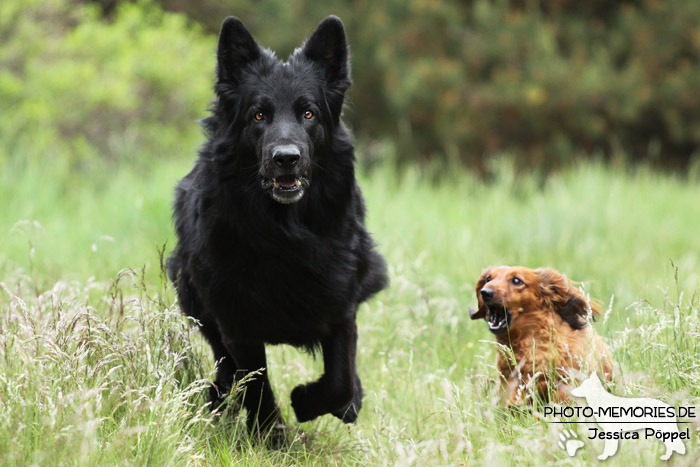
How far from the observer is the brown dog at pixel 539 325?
3.26 metres

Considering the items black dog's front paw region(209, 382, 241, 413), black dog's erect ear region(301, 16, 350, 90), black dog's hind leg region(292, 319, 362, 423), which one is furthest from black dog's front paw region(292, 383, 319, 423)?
black dog's erect ear region(301, 16, 350, 90)

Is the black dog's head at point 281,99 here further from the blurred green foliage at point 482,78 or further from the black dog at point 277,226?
the blurred green foliage at point 482,78

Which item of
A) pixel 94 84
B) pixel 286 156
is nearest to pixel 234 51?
pixel 286 156

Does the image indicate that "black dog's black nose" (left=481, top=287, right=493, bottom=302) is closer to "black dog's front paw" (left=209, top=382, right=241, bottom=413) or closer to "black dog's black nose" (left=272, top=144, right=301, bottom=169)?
"black dog's black nose" (left=272, top=144, right=301, bottom=169)

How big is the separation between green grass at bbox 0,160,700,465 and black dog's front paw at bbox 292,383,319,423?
0.10m

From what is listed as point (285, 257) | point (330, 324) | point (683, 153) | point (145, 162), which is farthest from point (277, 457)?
point (683, 153)

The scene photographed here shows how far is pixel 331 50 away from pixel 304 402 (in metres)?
1.75

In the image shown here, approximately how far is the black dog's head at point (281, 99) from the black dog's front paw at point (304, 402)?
2.91 ft

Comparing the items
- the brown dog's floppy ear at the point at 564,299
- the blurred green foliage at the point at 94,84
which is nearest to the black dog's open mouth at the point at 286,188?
the brown dog's floppy ear at the point at 564,299

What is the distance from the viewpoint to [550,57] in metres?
14.7

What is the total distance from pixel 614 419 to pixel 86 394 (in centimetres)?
187

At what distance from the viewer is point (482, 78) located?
15.9 metres

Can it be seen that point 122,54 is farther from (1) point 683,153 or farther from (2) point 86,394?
(1) point 683,153

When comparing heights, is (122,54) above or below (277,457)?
above
